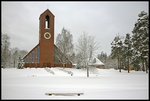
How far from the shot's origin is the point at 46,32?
4200cm

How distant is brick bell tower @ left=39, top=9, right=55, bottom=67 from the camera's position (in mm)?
40938

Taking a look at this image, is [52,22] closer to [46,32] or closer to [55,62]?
[46,32]

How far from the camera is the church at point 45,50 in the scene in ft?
133

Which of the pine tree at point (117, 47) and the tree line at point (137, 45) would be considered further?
the pine tree at point (117, 47)

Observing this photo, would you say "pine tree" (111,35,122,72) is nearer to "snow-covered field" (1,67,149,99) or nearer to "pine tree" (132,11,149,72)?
"pine tree" (132,11,149,72)

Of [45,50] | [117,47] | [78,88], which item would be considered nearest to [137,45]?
[117,47]

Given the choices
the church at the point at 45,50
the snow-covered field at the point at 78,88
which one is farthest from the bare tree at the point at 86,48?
the church at the point at 45,50

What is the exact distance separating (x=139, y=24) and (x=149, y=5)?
62.0 feet

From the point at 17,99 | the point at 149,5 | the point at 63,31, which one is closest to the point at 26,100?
the point at 17,99

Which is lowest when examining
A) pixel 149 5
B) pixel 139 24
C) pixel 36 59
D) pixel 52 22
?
pixel 36 59

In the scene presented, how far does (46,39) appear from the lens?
41.8m

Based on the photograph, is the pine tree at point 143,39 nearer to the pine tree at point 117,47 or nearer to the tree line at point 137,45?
the tree line at point 137,45

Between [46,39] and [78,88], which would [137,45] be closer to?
[78,88]

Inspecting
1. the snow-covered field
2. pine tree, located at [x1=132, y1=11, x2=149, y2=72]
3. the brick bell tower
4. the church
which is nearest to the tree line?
pine tree, located at [x1=132, y1=11, x2=149, y2=72]
